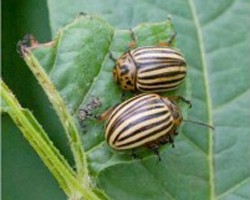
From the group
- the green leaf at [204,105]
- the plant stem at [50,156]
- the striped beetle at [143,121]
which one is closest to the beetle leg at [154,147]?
the striped beetle at [143,121]

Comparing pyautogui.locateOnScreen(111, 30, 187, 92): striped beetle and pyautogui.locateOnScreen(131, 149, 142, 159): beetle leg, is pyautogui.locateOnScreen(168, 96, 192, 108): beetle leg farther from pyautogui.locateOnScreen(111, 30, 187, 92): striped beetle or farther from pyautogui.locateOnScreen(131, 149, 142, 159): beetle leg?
pyautogui.locateOnScreen(131, 149, 142, 159): beetle leg

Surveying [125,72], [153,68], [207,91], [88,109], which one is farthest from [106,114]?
[207,91]

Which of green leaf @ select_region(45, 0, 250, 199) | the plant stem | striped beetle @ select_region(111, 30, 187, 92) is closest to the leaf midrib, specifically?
green leaf @ select_region(45, 0, 250, 199)

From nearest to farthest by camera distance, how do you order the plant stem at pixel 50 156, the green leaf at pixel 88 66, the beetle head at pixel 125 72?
the plant stem at pixel 50 156, the green leaf at pixel 88 66, the beetle head at pixel 125 72

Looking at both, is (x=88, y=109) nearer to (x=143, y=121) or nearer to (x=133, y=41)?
(x=143, y=121)

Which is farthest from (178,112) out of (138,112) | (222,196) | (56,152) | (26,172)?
(26,172)

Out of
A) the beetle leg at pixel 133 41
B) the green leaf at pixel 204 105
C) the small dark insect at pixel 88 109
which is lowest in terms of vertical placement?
the green leaf at pixel 204 105

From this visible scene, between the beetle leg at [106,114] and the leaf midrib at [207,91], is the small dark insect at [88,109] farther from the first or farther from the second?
the leaf midrib at [207,91]

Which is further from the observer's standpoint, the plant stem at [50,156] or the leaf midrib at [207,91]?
the leaf midrib at [207,91]
